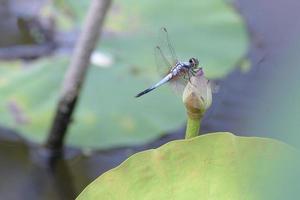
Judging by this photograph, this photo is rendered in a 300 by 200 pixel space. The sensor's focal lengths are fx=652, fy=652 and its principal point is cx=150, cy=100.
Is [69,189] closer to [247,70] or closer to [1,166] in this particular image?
[1,166]

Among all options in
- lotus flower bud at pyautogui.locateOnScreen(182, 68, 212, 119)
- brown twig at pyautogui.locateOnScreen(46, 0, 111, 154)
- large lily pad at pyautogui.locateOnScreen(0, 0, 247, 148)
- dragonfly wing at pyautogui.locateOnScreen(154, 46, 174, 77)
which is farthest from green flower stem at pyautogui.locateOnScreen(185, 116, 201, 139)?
large lily pad at pyautogui.locateOnScreen(0, 0, 247, 148)

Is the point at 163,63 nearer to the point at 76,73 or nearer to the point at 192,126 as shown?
the point at 192,126

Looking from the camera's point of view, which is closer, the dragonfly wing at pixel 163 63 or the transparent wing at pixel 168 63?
the transparent wing at pixel 168 63

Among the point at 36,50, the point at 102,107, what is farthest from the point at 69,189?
the point at 36,50

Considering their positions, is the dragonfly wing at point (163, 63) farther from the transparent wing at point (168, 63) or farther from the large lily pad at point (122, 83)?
the large lily pad at point (122, 83)

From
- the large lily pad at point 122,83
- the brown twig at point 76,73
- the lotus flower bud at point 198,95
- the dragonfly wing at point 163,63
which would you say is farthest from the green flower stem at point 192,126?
the large lily pad at point 122,83

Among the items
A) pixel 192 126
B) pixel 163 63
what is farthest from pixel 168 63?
pixel 192 126
